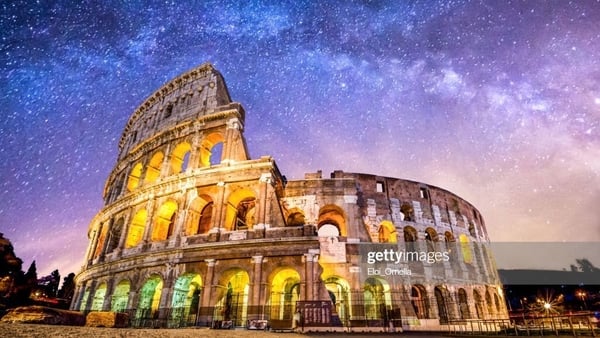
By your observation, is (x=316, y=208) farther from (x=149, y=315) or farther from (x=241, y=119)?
(x=149, y=315)

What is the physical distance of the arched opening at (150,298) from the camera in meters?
14.9

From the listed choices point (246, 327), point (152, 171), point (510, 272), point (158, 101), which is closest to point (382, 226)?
point (246, 327)

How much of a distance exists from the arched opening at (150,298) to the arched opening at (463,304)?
724 inches

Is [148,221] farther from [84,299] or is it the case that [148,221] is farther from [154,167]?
[84,299]

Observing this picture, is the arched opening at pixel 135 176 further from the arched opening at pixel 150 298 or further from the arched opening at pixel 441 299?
→ the arched opening at pixel 441 299

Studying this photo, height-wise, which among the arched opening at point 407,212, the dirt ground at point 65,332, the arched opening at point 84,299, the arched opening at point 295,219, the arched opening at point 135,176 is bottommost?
the dirt ground at point 65,332

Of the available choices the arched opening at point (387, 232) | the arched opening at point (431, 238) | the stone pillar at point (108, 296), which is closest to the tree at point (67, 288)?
the stone pillar at point (108, 296)

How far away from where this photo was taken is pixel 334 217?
64.9 ft

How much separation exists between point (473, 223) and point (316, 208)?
15.2 meters

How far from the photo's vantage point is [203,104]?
20406 millimetres

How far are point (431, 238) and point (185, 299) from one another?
16669 mm

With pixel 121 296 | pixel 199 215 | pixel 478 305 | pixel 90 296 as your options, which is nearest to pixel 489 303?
pixel 478 305

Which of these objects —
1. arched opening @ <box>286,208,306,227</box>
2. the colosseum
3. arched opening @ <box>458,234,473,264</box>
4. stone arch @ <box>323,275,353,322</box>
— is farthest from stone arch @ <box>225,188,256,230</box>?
arched opening @ <box>458,234,473,264</box>

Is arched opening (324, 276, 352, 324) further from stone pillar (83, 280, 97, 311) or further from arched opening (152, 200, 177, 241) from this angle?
stone pillar (83, 280, 97, 311)
